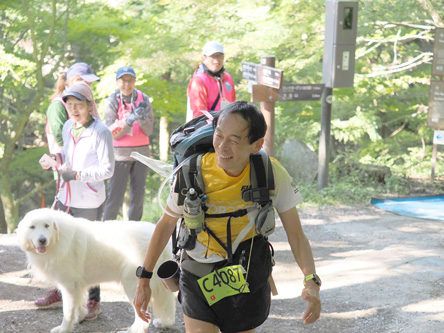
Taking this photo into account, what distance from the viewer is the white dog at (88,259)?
441cm

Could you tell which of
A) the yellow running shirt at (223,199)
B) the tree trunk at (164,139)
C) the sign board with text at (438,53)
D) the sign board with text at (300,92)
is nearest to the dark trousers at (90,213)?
the yellow running shirt at (223,199)

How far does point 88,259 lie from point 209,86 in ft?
8.65

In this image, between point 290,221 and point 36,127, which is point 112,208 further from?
point 36,127

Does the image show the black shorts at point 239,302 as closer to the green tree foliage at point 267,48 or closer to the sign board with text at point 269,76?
the sign board with text at point 269,76

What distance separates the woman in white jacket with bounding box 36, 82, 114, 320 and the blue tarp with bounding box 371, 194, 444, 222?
6.12 meters

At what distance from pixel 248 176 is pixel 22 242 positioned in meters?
2.39

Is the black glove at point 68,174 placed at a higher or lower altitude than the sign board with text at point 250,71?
lower

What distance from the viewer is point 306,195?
1065cm

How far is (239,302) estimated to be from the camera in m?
2.69

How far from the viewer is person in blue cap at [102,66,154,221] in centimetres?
660

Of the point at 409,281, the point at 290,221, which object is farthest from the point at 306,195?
the point at 290,221

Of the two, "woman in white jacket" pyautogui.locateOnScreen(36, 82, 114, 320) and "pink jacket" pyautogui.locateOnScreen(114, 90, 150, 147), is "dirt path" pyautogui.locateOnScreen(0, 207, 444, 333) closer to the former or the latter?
"woman in white jacket" pyautogui.locateOnScreen(36, 82, 114, 320)

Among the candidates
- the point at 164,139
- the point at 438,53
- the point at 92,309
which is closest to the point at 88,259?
the point at 92,309

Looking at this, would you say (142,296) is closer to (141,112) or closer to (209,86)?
(209,86)
